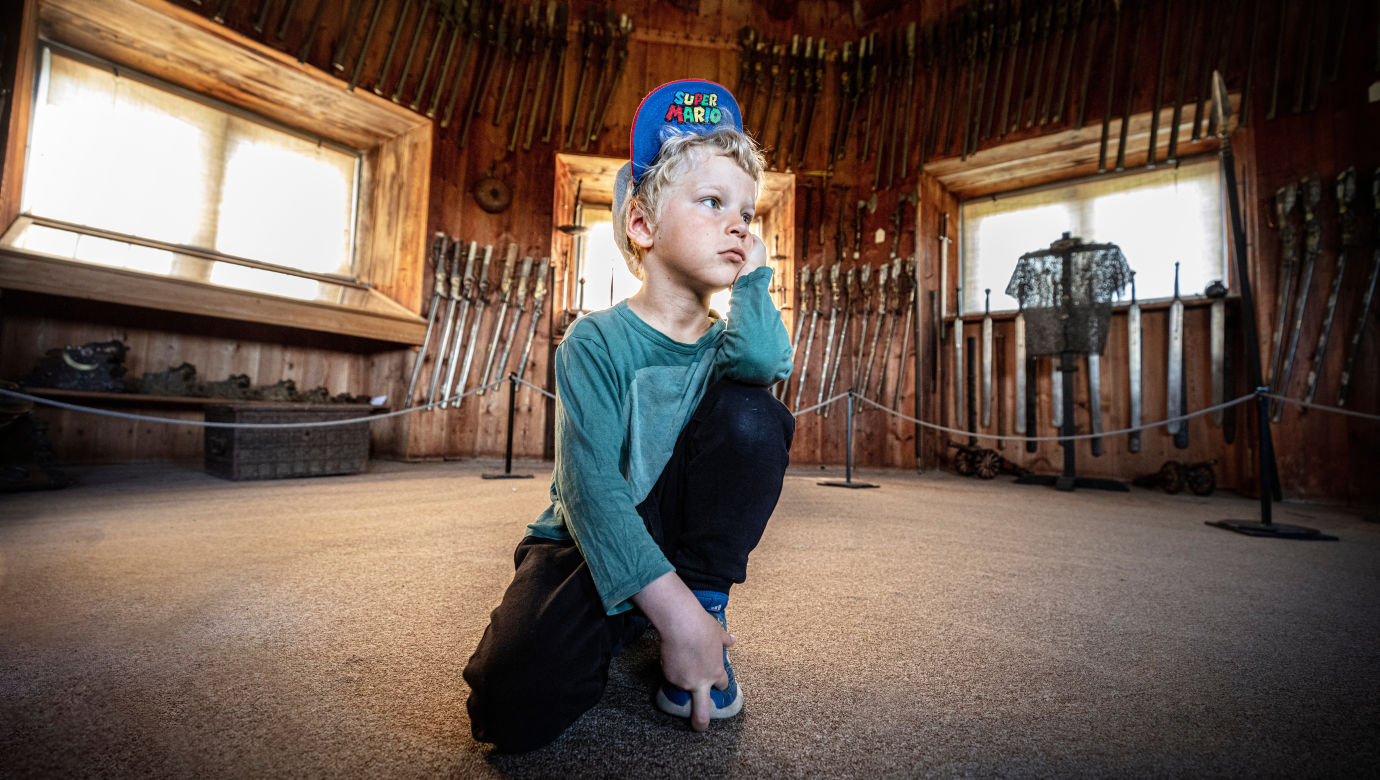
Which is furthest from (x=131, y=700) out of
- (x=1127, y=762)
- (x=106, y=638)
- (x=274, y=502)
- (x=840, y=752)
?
(x=274, y=502)

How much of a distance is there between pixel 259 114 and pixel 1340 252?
28.0ft

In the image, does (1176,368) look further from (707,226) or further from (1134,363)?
(707,226)

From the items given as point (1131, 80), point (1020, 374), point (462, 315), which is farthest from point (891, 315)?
point (462, 315)

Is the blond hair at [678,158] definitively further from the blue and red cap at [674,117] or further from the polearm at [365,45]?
the polearm at [365,45]

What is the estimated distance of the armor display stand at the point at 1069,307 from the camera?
4691mm

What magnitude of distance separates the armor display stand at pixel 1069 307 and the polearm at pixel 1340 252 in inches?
46.0

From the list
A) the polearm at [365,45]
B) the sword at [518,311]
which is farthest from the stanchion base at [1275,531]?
the polearm at [365,45]

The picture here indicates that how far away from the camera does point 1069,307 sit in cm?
477

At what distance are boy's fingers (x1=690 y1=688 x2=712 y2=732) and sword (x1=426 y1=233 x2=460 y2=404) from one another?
519 cm

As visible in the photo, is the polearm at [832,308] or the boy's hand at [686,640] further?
the polearm at [832,308]

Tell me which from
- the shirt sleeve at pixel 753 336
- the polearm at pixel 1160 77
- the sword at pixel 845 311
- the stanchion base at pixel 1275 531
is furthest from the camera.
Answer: the sword at pixel 845 311

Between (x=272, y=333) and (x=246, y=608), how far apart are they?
455 cm

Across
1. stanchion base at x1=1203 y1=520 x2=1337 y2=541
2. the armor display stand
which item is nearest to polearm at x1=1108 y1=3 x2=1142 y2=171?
the armor display stand

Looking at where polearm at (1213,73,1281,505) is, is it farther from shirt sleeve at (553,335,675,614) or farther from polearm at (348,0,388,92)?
polearm at (348,0,388,92)
